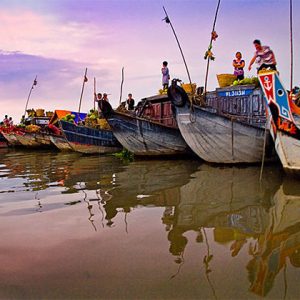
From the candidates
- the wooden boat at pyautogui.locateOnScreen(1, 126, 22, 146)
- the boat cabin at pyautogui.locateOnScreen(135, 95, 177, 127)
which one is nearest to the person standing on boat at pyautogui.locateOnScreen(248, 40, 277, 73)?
the boat cabin at pyautogui.locateOnScreen(135, 95, 177, 127)

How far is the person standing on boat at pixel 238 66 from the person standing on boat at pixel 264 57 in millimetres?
3619

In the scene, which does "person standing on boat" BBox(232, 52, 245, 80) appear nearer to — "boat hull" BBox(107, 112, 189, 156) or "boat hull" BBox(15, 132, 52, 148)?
"boat hull" BBox(107, 112, 189, 156)

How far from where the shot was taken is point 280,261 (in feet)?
9.87

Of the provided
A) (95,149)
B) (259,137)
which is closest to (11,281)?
(259,137)

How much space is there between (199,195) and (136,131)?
22.3ft

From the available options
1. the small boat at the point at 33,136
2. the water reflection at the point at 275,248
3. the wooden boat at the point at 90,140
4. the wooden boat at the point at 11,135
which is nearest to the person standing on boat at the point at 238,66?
the water reflection at the point at 275,248

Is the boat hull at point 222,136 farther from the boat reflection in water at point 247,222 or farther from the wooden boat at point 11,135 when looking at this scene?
the wooden boat at point 11,135

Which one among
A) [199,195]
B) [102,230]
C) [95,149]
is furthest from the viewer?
[95,149]

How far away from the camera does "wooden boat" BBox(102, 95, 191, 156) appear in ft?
39.3

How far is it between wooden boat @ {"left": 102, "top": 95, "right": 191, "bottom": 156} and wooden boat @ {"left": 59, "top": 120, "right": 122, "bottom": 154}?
3.58 m

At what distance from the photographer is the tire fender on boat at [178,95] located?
961 cm

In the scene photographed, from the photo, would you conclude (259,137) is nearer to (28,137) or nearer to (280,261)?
(280,261)

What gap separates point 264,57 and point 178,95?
318 centimetres

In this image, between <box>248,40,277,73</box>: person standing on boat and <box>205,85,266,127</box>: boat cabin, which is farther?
<box>205,85,266,127</box>: boat cabin
